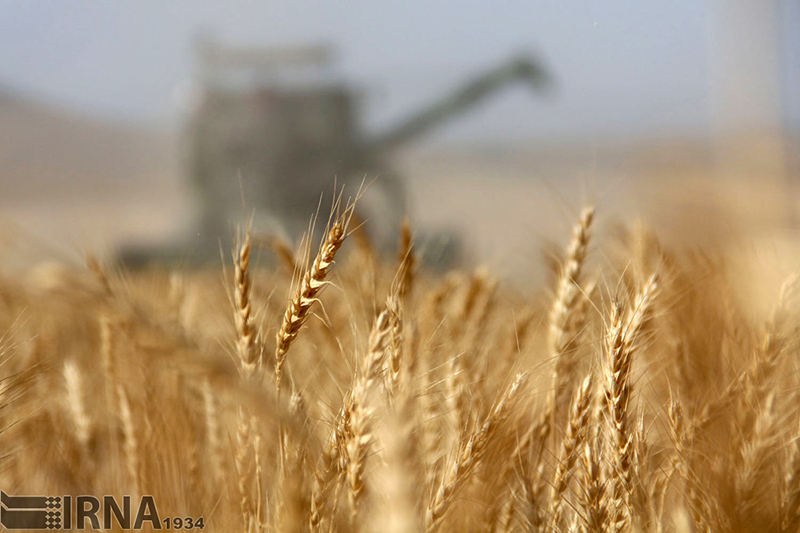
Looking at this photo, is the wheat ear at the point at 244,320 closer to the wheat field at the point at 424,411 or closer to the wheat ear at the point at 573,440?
the wheat field at the point at 424,411

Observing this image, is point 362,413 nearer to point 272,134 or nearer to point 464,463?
point 464,463

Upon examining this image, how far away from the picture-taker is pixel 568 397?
0.45 meters

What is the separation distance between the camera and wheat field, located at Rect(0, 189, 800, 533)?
0.25 meters

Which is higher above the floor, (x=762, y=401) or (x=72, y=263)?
(x=72, y=263)

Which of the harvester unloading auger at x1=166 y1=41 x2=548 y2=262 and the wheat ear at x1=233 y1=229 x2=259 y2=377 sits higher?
the harvester unloading auger at x1=166 y1=41 x2=548 y2=262

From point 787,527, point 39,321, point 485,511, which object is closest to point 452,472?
point 485,511

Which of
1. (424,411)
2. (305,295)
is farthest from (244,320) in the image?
(424,411)

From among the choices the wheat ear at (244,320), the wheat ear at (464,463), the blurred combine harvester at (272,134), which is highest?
the blurred combine harvester at (272,134)

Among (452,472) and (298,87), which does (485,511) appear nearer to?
(452,472)

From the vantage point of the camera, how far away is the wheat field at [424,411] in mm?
253

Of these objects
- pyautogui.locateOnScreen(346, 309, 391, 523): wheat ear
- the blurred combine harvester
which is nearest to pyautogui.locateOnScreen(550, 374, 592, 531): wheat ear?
pyautogui.locateOnScreen(346, 309, 391, 523): wheat ear

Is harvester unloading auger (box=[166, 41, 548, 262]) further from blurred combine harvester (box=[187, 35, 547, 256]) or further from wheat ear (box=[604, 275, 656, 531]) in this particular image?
wheat ear (box=[604, 275, 656, 531])

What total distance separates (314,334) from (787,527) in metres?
0.39

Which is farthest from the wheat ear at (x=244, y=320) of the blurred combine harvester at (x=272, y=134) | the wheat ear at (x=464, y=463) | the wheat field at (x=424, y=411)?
the blurred combine harvester at (x=272, y=134)
